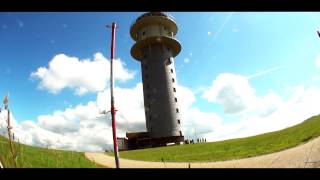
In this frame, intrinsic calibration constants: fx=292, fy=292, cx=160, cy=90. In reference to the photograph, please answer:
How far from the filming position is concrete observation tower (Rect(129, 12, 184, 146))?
171 feet

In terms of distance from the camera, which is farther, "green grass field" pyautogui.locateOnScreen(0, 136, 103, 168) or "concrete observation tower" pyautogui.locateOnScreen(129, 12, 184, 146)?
"concrete observation tower" pyautogui.locateOnScreen(129, 12, 184, 146)

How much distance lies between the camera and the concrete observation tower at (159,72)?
52062 millimetres

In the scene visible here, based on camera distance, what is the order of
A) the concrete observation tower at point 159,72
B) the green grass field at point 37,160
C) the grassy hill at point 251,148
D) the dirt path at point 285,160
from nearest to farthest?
the green grass field at point 37,160
the dirt path at point 285,160
the grassy hill at point 251,148
the concrete observation tower at point 159,72

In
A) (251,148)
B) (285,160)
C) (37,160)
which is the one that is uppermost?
(251,148)

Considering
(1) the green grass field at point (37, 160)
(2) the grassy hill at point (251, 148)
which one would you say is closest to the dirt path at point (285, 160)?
(2) the grassy hill at point (251, 148)

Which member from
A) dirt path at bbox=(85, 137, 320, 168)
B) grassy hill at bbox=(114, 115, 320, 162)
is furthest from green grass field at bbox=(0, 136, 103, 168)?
grassy hill at bbox=(114, 115, 320, 162)

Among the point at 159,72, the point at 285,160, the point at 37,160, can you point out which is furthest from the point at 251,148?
the point at 159,72

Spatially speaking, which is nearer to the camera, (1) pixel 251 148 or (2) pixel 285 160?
(2) pixel 285 160

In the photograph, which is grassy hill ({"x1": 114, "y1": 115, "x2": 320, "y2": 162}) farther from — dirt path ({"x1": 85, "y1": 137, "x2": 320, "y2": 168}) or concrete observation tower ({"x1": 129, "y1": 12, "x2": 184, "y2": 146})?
concrete observation tower ({"x1": 129, "y1": 12, "x2": 184, "y2": 146})

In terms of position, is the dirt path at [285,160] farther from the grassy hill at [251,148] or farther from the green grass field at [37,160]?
the green grass field at [37,160]

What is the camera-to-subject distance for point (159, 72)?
55.9 metres

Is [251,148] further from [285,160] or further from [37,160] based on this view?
[37,160]
